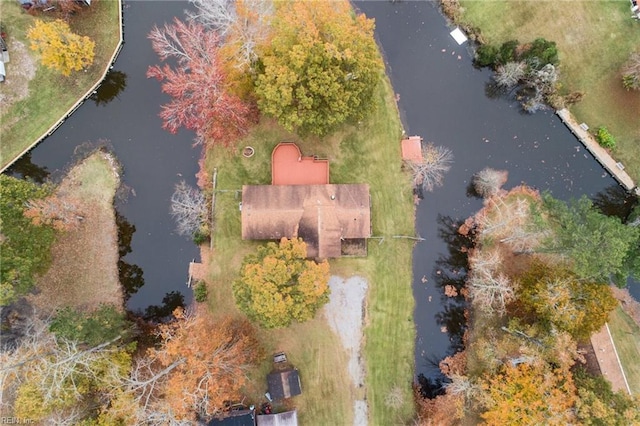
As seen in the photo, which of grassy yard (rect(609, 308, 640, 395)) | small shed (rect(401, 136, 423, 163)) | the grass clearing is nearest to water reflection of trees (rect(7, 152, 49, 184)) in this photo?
the grass clearing

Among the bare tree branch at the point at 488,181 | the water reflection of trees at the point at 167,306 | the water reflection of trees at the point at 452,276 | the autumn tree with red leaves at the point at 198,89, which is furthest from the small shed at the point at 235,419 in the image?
the bare tree branch at the point at 488,181

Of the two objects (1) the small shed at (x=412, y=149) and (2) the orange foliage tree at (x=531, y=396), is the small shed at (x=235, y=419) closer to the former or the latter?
(2) the orange foliage tree at (x=531, y=396)

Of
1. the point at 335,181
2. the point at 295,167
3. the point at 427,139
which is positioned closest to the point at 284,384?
the point at 335,181

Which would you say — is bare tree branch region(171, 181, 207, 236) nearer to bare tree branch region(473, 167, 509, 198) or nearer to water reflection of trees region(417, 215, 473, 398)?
water reflection of trees region(417, 215, 473, 398)

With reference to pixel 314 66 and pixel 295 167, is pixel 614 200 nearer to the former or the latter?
pixel 295 167

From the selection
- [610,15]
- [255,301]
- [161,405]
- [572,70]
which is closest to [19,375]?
[161,405]
